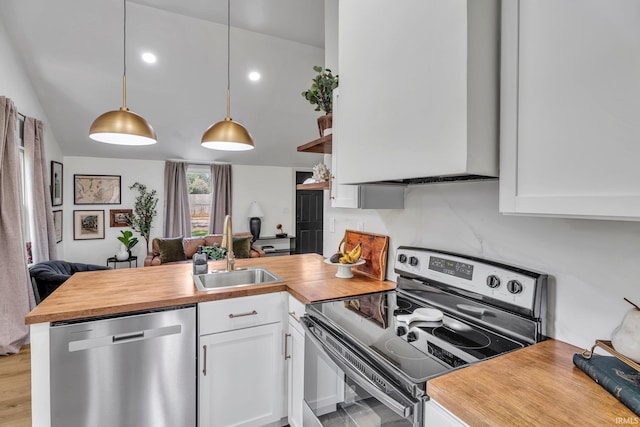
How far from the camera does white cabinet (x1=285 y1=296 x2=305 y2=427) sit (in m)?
1.62

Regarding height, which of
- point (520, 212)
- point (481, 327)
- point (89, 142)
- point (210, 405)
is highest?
point (89, 142)

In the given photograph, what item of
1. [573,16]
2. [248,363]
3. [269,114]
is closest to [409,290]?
[248,363]

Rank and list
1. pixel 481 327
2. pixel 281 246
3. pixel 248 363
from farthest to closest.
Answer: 1. pixel 281 246
2. pixel 248 363
3. pixel 481 327

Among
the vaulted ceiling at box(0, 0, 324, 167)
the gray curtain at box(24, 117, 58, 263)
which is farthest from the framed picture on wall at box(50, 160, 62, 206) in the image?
the gray curtain at box(24, 117, 58, 263)

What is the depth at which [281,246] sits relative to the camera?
6941 mm

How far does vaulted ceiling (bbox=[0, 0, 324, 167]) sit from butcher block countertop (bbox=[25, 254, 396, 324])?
273 cm

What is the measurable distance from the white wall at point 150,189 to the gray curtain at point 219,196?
20 centimetres

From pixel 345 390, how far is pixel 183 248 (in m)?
4.80

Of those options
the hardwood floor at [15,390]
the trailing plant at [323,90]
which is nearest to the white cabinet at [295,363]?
the trailing plant at [323,90]

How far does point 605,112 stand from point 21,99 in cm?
500

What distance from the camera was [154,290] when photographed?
1.71 metres

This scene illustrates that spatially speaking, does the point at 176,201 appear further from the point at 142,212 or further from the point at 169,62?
the point at 169,62

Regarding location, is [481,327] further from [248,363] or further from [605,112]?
[248,363]

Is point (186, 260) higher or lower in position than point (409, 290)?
lower
